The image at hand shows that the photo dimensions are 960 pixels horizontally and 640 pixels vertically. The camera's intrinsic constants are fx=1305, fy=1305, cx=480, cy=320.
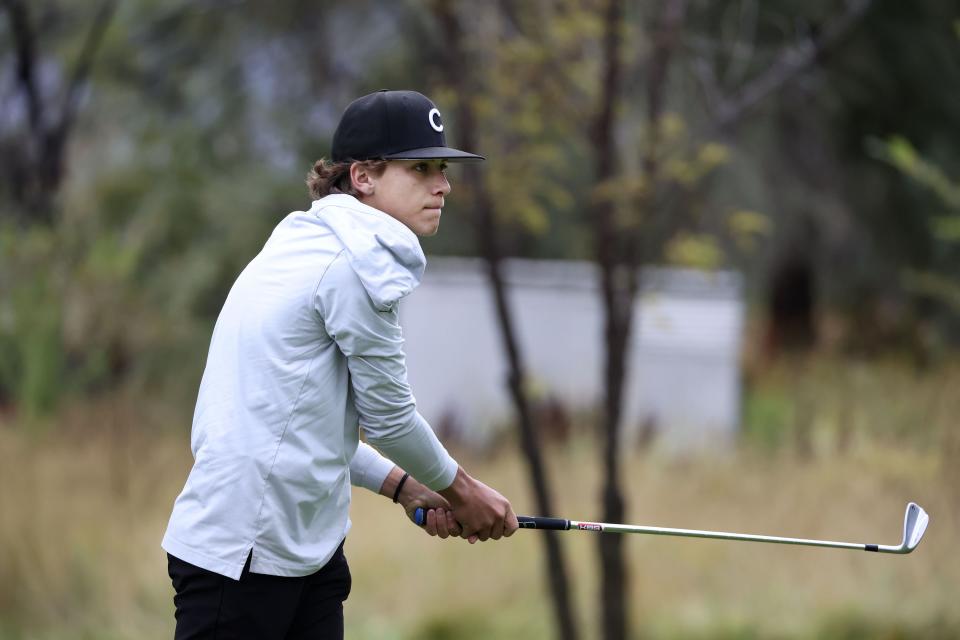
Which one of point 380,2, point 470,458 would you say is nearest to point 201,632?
point 470,458

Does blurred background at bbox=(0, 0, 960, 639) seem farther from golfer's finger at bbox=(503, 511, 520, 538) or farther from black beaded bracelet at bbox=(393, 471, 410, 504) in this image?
golfer's finger at bbox=(503, 511, 520, 538)

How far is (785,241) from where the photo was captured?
12.7 meters

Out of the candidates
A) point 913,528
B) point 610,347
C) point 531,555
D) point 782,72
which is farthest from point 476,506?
point 531,555

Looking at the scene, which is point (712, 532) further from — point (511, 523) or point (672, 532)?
point (511, 523)

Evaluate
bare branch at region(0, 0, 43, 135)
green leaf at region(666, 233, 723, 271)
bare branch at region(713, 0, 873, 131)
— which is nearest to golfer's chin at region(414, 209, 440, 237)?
green leaf at region(666, 233, 723, 271)

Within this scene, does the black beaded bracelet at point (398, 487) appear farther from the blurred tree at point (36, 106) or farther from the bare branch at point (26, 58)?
the blurred tree at point (36, 106)

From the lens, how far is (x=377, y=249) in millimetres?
2436

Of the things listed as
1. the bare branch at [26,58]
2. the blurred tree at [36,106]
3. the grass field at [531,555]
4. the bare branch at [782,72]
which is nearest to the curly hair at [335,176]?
the bare branch at [782,72]

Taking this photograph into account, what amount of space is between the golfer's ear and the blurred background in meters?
2.65

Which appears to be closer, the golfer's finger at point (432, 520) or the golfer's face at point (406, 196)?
the golfer's face at point (406, 196)

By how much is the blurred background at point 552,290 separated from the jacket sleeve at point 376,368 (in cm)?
283

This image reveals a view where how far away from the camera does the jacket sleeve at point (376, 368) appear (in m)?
2.43

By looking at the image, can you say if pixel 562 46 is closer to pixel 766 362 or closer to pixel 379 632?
pixel 379 632

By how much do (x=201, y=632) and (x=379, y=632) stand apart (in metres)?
3.34
